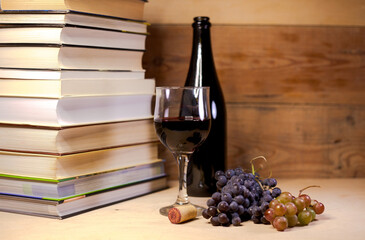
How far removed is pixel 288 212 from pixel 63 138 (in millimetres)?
514

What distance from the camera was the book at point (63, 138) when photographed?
1117 mm

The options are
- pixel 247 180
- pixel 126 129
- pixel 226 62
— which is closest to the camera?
pixel 247 180

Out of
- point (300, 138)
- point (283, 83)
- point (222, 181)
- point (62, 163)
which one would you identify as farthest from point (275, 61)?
point (62, 163)

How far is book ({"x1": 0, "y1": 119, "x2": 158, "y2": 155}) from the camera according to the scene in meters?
1.12

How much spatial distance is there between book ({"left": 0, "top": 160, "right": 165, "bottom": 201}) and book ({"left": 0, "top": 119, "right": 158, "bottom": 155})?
0.22ft

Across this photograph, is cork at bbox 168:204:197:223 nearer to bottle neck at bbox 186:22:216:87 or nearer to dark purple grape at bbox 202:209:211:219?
dark purple grape at bbox 202:209:211:219

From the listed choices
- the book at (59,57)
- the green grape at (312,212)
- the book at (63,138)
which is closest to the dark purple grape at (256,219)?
the green grape at (312,212)

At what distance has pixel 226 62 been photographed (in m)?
1.53

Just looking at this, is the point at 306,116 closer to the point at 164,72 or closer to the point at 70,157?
the point at 164,72

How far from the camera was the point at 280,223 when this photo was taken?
100 cm

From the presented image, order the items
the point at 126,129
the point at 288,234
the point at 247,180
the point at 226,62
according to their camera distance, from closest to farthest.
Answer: the point at 288,234
the point at 247,180
the point at 126,129
the point at 226,62

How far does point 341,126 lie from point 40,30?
0.94m

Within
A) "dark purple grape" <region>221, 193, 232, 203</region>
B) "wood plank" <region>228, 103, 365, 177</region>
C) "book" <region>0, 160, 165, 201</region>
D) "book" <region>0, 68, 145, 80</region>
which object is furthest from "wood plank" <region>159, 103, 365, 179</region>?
"dark purple grape" <region>221, 193, 232, 203</region>

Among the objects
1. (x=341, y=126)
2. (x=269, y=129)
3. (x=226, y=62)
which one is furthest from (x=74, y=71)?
(x=341, y=126)
